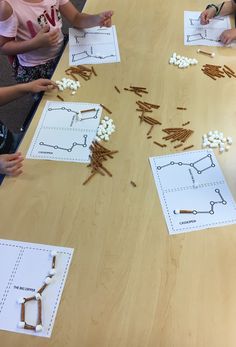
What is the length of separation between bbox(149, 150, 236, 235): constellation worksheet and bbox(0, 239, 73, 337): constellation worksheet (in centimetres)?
27

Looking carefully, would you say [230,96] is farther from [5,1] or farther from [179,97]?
[5,1]

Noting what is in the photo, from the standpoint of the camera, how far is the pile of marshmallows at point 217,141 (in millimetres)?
977

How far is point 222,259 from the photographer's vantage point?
0.77 m

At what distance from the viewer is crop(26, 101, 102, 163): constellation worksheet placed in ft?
3.19

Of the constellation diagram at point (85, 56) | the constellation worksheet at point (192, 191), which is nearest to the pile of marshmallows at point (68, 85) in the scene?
the constellation diagram at point (85, 56)

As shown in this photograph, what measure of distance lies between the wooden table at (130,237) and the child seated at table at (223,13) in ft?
0.76

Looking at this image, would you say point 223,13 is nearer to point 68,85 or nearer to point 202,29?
point 202,29

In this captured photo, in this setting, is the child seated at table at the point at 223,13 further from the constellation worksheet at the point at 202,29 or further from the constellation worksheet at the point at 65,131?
the constellation worksheet at the point at 65,131

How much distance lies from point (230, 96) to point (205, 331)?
2.43 feet

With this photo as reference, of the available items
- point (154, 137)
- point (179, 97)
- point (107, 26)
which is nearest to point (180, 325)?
point (154, 137)

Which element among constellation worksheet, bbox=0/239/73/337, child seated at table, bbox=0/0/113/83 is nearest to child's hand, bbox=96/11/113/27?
child seated at table, bbox=0/0/113/83

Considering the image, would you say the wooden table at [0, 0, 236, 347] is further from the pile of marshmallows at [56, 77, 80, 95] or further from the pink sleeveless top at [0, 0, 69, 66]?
the pink sleeveless top at [0, 0, 69, 66]

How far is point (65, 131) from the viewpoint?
1.03 meters

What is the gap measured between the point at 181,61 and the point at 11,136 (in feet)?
2.23
